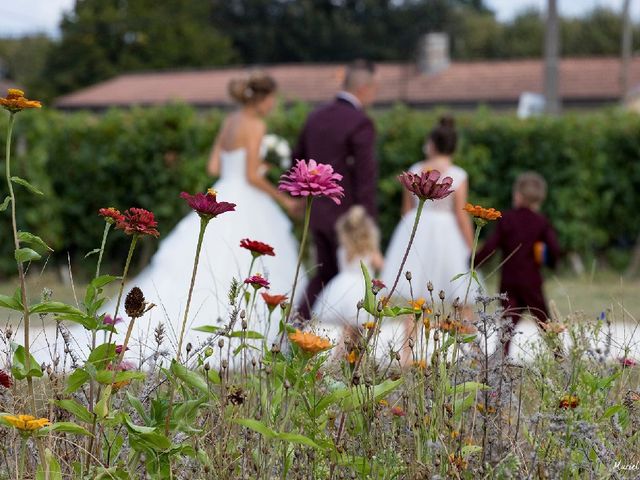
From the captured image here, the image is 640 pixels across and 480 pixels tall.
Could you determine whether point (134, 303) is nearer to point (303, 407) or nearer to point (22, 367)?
point (22, 367)

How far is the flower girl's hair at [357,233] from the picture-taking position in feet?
21.5

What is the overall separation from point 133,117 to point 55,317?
10.4 metres

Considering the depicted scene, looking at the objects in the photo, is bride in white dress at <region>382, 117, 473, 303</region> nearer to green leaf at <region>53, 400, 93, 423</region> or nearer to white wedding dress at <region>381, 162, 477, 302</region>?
white wedding dress at <region>381, 162, 477, 302</region>

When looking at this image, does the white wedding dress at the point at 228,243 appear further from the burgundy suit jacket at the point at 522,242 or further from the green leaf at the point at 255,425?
the green leaf at the point at 255,425

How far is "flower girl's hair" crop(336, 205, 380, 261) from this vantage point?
6.57 meters

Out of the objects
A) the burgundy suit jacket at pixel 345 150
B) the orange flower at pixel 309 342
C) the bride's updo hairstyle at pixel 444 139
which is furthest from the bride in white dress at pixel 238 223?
the orange flower at pixel 309 342

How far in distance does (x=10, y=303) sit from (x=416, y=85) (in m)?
39.6

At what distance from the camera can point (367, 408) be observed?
2244mm

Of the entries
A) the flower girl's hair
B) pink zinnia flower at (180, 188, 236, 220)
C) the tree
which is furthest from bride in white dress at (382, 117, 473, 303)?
the tree

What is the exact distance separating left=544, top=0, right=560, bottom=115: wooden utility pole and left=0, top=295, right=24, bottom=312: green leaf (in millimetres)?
19862

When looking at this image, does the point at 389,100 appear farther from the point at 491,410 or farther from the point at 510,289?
the point at 491,410

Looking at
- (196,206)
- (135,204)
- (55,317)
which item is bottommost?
(135,204)

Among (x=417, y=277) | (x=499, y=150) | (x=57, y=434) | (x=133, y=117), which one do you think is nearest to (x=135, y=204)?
(x=133, y=117)

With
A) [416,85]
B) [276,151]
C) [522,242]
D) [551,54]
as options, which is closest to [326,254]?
[522,242]
